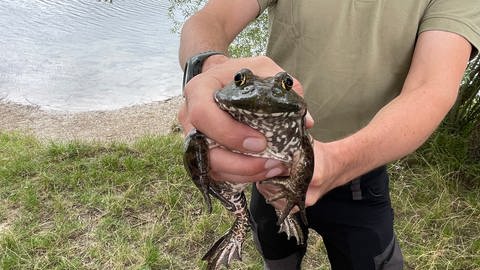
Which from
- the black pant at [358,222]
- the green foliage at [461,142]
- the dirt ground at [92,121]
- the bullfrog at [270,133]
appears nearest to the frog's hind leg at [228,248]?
the black pant at [358,222]

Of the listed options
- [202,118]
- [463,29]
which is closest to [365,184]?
[463,29]

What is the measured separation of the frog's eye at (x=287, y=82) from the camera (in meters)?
1.54

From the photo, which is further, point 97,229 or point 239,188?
point 97,229

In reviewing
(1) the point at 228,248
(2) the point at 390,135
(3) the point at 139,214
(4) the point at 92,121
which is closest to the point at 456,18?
(2) the point at 390,135

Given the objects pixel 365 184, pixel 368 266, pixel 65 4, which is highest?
pixel 365 184

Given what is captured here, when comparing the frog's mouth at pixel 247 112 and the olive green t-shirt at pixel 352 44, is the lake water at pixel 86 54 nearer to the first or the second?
the olive green t-shirt at pixel 352 44

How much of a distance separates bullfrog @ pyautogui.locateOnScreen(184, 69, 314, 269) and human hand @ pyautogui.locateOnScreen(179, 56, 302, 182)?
2cm

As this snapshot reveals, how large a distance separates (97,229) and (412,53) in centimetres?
293

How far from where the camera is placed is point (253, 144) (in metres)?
1.58

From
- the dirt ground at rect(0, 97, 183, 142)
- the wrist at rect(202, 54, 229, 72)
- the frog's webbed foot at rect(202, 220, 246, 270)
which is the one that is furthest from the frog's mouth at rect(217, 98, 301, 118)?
the dirt ground at rect(0, 97, 183, 142)

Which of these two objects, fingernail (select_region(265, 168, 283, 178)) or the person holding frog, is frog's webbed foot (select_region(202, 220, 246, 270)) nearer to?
the person holding frog

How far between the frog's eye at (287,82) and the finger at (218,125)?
17 centimetres

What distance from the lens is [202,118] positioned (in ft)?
5.11

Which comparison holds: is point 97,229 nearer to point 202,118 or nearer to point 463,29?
point 202,118
